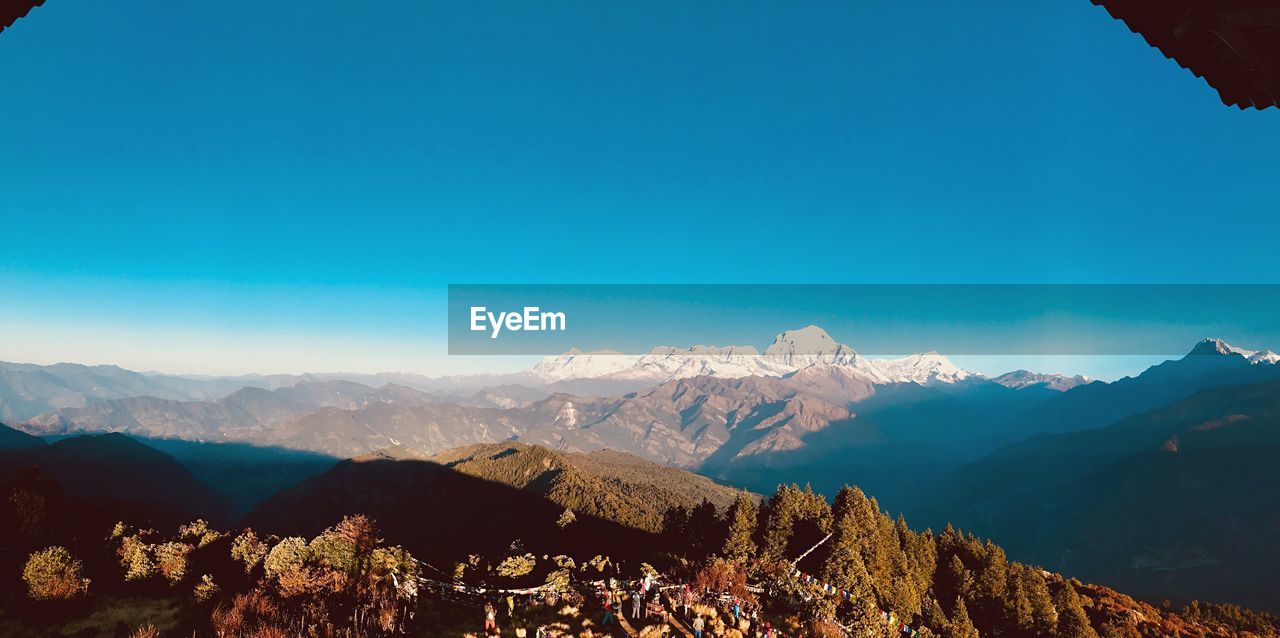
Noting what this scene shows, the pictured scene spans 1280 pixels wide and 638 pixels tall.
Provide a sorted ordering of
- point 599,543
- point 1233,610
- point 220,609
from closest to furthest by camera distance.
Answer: point 220,609 → point 599,543 → point 1233,610

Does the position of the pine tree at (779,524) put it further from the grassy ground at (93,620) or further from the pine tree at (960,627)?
the grassy ground at (93,620)

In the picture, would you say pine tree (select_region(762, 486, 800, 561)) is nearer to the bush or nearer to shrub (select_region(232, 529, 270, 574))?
shrub (select_region(232, 529, 270, 574))

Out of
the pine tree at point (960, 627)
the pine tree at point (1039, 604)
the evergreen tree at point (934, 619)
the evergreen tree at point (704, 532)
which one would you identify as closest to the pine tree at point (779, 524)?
the evergreen tree at point (704, 532)

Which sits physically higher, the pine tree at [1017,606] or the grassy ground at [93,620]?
the grassy ground at [93,620]

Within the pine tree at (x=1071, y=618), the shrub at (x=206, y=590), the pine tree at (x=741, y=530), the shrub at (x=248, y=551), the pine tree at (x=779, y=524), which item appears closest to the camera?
the shrub at (x=206, y=590)

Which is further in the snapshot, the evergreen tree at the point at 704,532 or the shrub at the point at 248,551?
the evergreen tree at the point at 704,532

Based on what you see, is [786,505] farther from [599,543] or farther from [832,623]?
[599,543]

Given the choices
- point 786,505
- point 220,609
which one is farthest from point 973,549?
point 220,609

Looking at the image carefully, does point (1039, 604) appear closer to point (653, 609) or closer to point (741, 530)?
point (741, 530)
